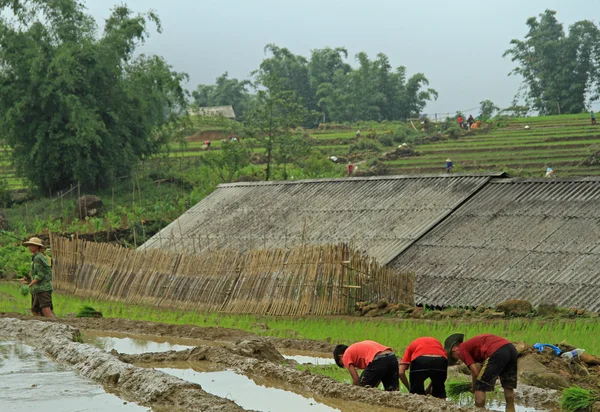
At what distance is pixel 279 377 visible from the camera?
8.51 m

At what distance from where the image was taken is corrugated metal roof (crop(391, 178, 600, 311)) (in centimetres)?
1362

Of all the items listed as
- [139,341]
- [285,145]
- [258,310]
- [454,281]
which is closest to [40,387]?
[139,341]

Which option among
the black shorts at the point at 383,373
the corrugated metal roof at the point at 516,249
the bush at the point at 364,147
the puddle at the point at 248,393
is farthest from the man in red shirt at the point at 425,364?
the bush at the point at 364,147

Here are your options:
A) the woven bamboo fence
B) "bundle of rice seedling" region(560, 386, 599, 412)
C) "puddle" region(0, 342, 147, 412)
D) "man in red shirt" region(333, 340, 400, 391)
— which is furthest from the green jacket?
"bundle of rice seedling" region(560, 386, 599, 412)

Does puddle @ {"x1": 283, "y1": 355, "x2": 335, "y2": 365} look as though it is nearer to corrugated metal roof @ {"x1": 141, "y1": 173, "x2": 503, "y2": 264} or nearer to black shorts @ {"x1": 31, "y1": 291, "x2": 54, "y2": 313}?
black shorts @ {"x1": 31, "y1": 291, "x2": 54, "y2": 313}

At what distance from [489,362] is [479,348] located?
0.52 ft

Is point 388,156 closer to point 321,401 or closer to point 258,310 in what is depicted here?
point 258,310

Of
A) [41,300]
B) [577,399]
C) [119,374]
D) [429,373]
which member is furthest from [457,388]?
[41,300]

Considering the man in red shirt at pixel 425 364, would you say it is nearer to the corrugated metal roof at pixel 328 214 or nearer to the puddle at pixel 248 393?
the puddle at pixel 248 393

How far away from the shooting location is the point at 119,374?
8.44 metres

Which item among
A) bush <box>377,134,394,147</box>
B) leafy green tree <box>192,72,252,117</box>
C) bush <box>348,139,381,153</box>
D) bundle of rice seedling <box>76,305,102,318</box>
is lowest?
bundle of rice seedling <box>76,305,102,318</box>

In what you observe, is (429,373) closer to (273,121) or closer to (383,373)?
(383,373)

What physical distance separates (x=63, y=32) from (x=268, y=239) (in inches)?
640

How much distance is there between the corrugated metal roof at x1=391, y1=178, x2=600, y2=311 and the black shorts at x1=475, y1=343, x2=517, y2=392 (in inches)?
234
